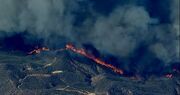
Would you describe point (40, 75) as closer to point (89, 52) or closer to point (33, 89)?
point (33, 89)

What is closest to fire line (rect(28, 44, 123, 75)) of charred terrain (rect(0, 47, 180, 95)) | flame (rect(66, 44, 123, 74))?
flame (rect(66, 44, 123, 74))

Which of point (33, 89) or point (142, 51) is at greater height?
point (142, 51)

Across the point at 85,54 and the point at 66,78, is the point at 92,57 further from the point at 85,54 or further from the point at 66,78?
the point at 66,78

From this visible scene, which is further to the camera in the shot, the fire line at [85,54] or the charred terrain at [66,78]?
the fire line at [85,54]

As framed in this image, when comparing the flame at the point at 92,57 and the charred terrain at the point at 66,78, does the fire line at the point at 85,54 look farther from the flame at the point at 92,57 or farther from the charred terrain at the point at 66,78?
the charred terrain at the point at 66,78

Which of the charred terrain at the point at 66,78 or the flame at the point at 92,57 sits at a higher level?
the flame at the point at 92,57

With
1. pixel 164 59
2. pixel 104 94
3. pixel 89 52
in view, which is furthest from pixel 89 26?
pixel 104 94

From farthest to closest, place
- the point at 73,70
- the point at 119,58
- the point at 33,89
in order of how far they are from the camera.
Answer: the point at 119,58
the point at 73,70
the point at 33,89

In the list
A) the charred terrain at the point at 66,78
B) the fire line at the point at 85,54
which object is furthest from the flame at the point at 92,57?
the charred terrain at the point at 66,78

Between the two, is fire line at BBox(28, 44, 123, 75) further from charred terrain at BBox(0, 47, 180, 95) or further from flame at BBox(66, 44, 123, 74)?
charred terrain at BBox(0, 47, 180, 95)

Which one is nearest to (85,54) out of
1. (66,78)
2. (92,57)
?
(92,57)

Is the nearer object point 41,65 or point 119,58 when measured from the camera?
point 41,65
